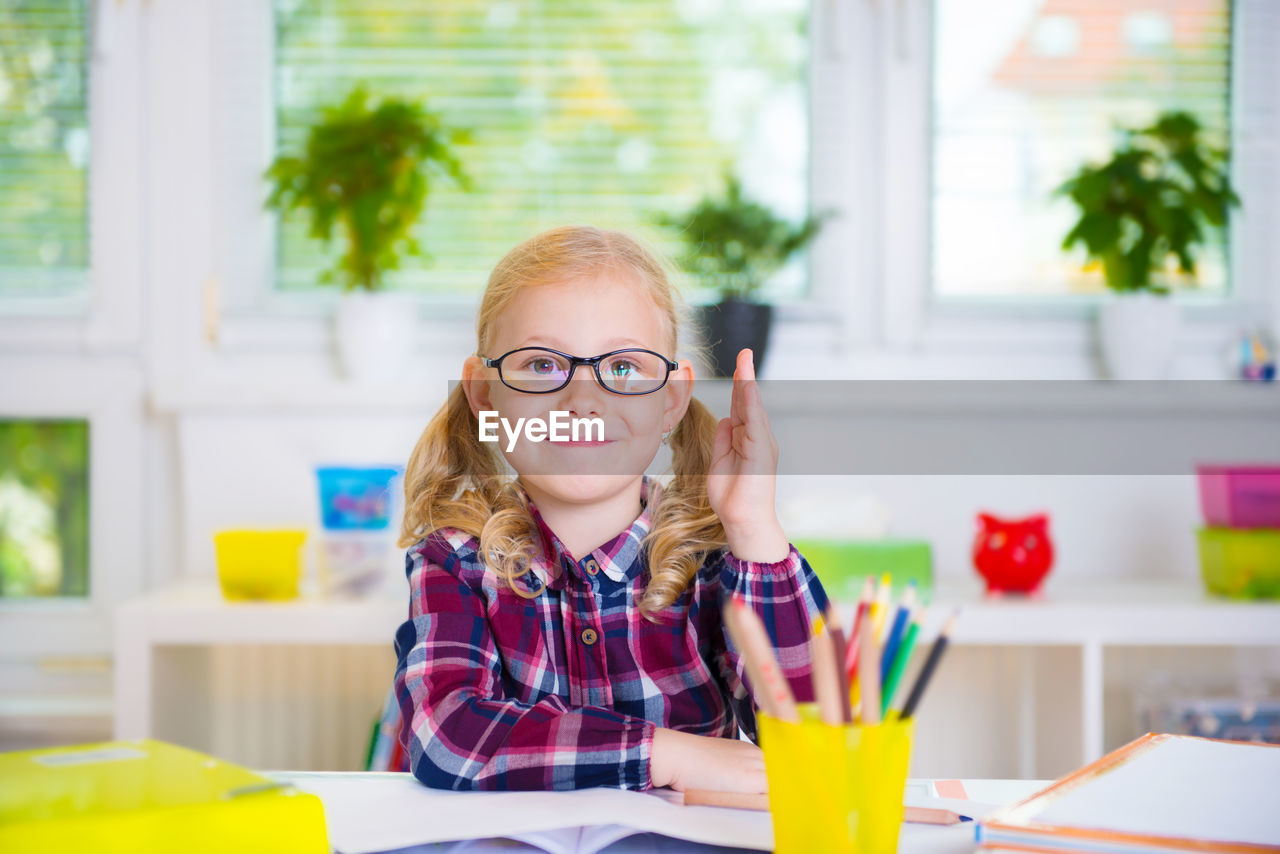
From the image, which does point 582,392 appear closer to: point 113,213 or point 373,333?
point 373,333

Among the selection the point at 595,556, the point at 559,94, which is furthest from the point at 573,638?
the point at 559,94

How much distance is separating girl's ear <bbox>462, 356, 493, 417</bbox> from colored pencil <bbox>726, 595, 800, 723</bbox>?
0.42 metres

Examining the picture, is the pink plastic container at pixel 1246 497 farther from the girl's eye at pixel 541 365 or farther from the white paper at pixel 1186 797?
the girl's eye at pixel 541 365

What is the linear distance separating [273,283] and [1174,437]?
4.91 ft

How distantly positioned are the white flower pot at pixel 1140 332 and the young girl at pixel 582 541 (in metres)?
1.11

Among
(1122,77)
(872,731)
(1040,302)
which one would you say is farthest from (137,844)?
(1122,77)

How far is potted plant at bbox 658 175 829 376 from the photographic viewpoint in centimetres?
168

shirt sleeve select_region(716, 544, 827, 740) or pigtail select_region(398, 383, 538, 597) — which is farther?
pigtail select_region(398, 383, 538, 597)

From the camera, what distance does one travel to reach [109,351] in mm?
1763

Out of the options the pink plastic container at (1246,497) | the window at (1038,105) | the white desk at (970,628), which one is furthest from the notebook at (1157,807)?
the window at (1038,105)

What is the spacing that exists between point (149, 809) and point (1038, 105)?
5.83 ft

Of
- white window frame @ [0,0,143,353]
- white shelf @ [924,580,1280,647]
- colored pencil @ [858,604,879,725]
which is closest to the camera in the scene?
colored pencil @ [858,604,879,725]

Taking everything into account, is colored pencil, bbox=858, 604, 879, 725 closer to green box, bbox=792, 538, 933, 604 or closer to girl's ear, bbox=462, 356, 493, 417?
girl's ear, bbox=462, 356, 493, 417

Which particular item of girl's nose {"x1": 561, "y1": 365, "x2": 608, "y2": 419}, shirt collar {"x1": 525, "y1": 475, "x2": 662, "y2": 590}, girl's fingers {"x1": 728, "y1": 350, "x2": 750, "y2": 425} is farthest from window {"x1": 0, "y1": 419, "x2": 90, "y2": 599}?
girl's fingers {"x1": 728, "y1": 350, "x2": 750, "y2": 425}
